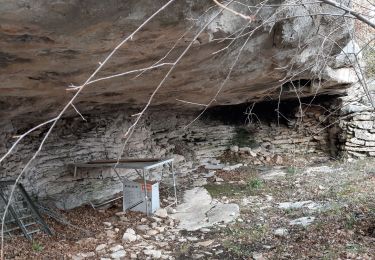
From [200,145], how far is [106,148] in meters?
2.47

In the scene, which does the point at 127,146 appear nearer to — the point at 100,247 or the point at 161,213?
the point at 161,213

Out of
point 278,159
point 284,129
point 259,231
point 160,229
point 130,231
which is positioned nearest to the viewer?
point 259,231

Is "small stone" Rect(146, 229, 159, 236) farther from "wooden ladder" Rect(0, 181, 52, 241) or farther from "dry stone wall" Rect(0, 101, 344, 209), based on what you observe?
"dry stone wall" Rect(0, 101, 344, 209)

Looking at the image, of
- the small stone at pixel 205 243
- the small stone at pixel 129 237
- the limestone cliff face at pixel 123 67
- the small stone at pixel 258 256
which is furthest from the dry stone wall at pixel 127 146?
the small stone at pixel 258 256

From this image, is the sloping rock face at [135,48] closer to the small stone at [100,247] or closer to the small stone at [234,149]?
the small stone at [100,247]

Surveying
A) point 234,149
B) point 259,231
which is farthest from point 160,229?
point 234,149

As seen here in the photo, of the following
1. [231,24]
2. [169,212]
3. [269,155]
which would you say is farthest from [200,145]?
[231,24]

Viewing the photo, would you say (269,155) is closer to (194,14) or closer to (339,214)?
(339,214)

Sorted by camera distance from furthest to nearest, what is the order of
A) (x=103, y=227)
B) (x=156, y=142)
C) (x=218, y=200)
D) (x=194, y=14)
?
(x=156, y=142) → (x=218, y=200) → (x=103, y=227) → (x=194, y=14)

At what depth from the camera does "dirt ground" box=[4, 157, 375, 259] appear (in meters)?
3.44

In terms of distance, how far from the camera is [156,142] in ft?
23.3

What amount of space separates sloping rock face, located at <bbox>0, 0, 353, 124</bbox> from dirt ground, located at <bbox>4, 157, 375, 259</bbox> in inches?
54.7

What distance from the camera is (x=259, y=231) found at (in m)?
3.97

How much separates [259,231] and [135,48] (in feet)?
7.65
